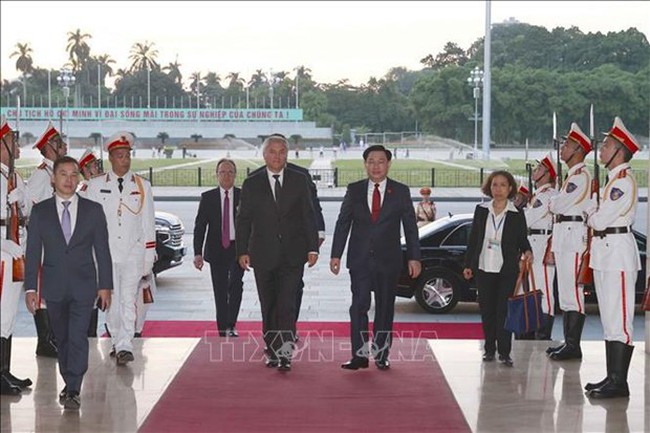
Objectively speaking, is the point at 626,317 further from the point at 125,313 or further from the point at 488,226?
the point at 125,313

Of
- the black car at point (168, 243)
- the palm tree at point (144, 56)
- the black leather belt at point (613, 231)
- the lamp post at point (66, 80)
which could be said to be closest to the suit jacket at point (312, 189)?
the black leather belt at point (613, 231)

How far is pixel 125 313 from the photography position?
7730 millimetres

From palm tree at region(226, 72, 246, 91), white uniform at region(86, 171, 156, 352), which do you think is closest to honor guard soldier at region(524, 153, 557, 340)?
white uniform at region(86, 171, 156, 352)

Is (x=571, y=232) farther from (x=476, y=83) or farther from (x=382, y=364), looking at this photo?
(x=476, y=83)

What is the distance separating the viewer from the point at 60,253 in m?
6.29

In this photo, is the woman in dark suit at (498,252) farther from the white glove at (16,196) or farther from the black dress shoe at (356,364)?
the white glove at (16,196)

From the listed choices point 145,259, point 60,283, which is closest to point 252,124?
point 145,259

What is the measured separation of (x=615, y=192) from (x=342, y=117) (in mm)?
14314

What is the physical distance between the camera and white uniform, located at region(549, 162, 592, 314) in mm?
7945

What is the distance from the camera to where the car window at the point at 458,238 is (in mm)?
11812

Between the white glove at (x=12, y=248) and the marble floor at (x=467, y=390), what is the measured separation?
3.10ft

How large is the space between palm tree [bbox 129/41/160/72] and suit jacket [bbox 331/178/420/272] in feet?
52.8

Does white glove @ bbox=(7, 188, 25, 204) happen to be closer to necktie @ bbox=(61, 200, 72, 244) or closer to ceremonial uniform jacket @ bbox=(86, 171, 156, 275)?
ceremonial uniform jacket @ bbox=(86, 171, 156, 275)

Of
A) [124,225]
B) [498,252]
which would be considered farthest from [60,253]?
[498,252]
